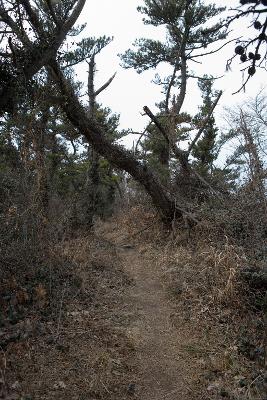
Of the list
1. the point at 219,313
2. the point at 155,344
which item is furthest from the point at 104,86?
the point at 155,344

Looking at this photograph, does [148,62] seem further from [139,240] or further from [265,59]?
[265,59]

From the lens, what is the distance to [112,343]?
5539 millimetres

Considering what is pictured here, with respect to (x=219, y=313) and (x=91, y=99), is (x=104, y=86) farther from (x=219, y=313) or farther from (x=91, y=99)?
(x=219, y=313)

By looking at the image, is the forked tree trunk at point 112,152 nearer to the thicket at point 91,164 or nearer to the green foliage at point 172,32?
the thicket at point 91,164

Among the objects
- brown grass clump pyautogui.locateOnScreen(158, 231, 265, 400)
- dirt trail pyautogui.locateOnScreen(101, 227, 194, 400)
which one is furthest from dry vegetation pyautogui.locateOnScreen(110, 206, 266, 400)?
dirt trail pyautogui.locateOnScreen(101, 227, 194, 400)

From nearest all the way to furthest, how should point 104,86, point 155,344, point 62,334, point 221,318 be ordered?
point 62,334 → point 155,344 → point 221,318 → point 104,86

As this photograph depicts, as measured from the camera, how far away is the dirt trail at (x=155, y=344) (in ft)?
15.4

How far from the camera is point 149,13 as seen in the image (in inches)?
705

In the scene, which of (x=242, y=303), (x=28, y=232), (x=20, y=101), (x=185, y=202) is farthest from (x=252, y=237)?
(x=20, y=101)

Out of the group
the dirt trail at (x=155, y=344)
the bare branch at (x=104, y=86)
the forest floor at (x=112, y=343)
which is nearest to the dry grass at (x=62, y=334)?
the forest floor at (x=112, y=343)

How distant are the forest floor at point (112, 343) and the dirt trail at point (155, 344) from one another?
12mm

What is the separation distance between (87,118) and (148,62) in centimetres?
877

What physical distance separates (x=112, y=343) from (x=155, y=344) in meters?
0.67

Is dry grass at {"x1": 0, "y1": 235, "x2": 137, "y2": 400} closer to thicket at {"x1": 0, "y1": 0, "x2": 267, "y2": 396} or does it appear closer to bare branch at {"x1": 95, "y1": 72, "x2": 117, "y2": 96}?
thicket at {"x1": 0, "y1": 0, "x2": 267, "y2": 396}
